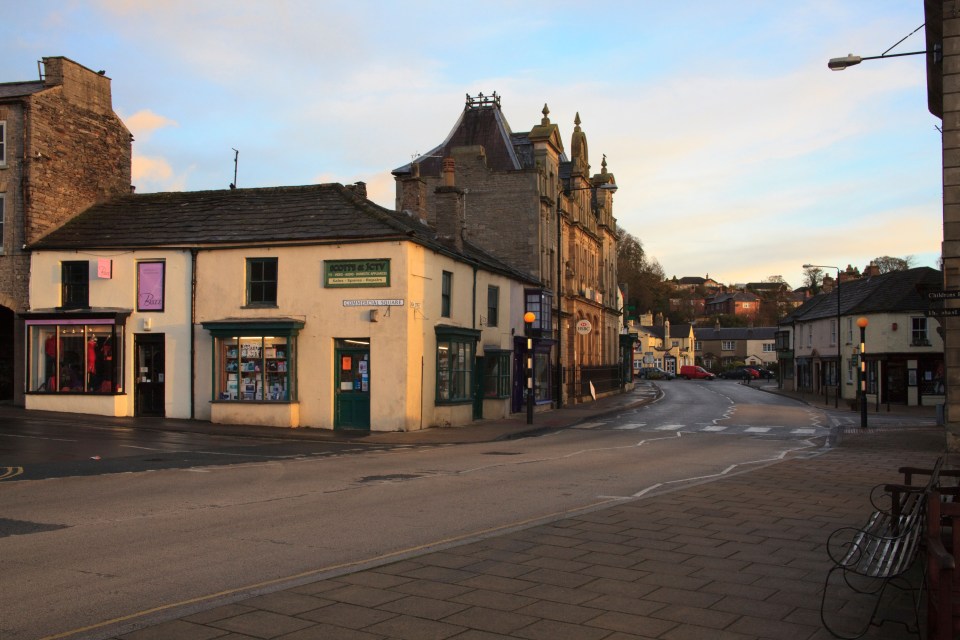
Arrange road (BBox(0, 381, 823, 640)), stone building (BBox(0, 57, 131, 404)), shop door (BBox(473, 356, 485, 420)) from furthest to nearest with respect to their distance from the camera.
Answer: shop door (BBox(473, 356, 485, 420)), stone building (BBox(0, 57, 131, 404)), road (BBox(0, 381, 823, 640))

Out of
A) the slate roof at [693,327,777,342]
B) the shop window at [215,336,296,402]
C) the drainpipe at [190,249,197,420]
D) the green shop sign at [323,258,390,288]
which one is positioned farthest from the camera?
the slate roof at [693,327,777,342]

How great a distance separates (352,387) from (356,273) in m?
3.35

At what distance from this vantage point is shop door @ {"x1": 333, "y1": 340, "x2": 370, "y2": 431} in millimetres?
24469

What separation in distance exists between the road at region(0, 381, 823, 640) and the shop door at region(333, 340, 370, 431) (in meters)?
4.19

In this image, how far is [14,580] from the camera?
712 cm

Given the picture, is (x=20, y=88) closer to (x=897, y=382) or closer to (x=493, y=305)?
(x=493, y=305)

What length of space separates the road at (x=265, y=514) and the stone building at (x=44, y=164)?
1144 centimetres

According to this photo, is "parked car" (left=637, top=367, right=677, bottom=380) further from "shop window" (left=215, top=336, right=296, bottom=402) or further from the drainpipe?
the drainpipe

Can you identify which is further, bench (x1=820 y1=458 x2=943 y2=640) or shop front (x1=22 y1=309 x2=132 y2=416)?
shop front (x1=22 y1=309 x2=132 y2=416)

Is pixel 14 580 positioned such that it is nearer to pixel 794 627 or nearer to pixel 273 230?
pixel 794 627

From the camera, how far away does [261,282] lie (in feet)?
84.2

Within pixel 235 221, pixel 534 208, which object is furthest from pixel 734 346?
pixel 235 221

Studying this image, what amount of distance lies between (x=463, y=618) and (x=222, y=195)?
992 inches

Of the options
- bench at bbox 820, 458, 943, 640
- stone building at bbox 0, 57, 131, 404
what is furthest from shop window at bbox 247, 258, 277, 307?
bench at bbox 820, 458, 943, 640
